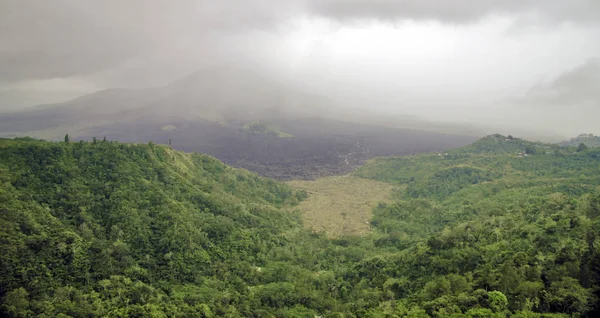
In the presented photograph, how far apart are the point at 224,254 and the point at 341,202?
42667 mm

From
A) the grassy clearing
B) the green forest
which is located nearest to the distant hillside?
the grassy clearing

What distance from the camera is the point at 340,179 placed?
4040 inches

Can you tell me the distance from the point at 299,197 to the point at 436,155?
53.0 metres

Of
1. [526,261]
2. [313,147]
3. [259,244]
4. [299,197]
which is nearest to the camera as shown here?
[526,261]

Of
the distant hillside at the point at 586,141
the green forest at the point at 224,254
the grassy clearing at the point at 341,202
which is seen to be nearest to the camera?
the green forest at the point at 224,254

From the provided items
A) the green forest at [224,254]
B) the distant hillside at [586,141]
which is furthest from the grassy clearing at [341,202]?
the distant hillside at [586,141]

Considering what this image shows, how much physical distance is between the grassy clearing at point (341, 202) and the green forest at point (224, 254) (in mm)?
6196

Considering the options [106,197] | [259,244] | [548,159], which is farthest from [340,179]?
[106,197]

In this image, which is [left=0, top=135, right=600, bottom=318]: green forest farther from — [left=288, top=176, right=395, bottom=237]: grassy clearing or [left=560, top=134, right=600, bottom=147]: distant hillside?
[left=560, top=134, right=600, bottom=147]: distant hillside

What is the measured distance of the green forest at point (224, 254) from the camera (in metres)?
24.7

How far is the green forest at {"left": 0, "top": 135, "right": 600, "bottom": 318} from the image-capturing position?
2472 cm

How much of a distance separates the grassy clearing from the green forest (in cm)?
620

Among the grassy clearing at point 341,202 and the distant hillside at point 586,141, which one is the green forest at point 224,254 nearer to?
the grassy clearing at point 341,202

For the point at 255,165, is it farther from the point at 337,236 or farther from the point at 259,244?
the point at 259,244
